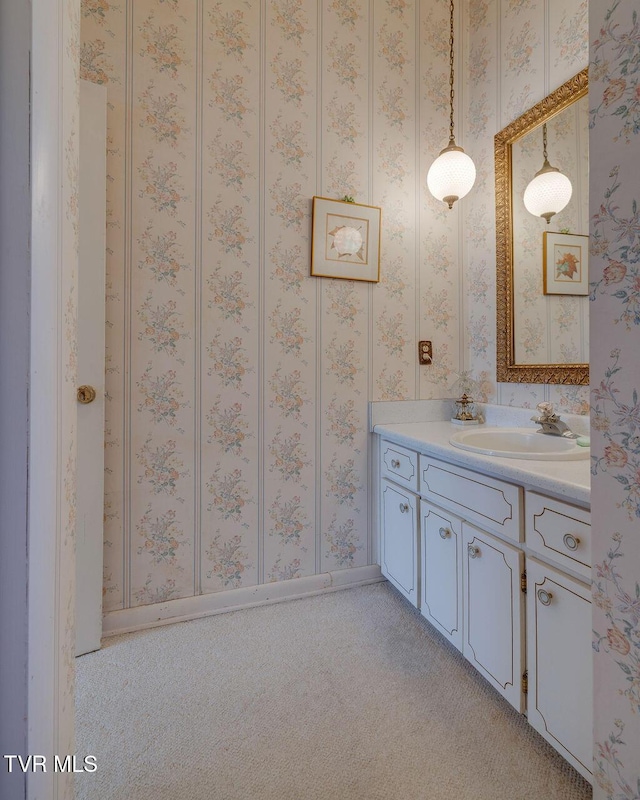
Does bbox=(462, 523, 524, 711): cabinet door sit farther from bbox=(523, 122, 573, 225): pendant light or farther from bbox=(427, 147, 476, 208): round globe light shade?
bbox=(427, 147, 476, 208): round globe light shade

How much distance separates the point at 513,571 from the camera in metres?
1.16

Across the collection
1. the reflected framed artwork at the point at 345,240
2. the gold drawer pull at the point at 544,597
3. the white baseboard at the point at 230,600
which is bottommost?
the white baseboard at the point at 230,600

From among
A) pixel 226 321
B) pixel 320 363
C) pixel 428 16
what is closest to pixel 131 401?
pixel 226 321

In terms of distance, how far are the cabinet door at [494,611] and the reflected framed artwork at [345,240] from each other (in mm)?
1292

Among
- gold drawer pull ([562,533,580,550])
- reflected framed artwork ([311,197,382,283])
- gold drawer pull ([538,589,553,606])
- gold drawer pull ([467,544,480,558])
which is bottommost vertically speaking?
gold drawer pull ([538,589,553,606])

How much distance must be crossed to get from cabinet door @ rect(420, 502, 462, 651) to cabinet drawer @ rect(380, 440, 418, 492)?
0.43 ft

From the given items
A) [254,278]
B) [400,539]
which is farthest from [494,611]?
[254,278]

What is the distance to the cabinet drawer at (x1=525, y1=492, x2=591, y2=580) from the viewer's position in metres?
0.95

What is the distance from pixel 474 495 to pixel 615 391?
0.81 meters

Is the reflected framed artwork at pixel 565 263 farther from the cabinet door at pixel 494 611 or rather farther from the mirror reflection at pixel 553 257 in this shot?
the cabinet door at pixel 494 611

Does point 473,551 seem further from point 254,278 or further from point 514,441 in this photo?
point 254,278

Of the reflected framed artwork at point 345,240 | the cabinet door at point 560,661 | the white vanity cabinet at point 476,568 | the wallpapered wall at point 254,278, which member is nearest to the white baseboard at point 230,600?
the wallpapered wall at point 254,278

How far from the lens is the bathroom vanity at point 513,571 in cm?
97

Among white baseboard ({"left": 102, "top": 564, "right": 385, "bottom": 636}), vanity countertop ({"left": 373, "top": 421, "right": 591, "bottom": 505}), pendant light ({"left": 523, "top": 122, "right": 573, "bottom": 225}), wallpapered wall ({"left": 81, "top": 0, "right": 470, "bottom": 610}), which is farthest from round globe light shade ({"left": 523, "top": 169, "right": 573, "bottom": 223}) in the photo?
white baseboard ({"left": 102, "top": 564, "right": 385, "bottom": 636})
